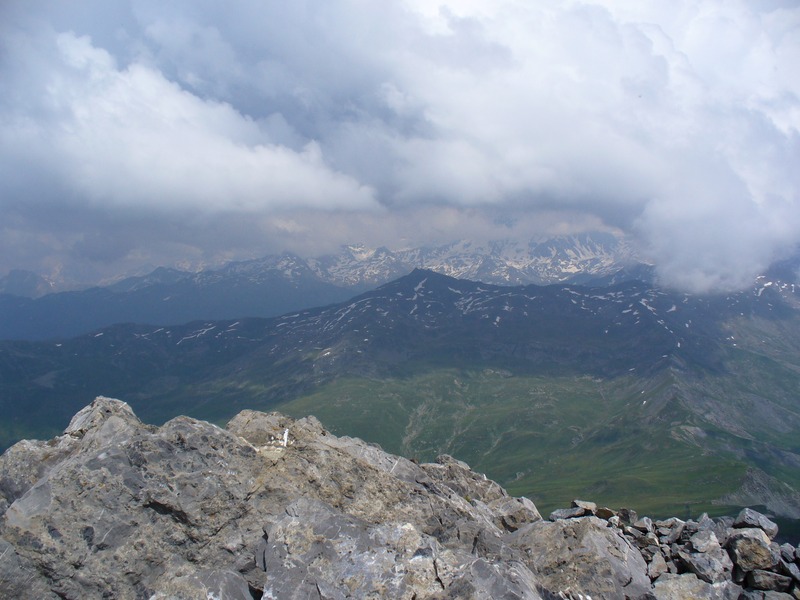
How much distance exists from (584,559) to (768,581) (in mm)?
9664

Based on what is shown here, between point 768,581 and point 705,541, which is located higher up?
point 705,541

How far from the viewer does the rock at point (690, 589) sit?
81.0ft

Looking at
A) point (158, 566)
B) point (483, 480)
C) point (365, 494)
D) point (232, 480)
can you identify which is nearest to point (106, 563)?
point (158, 566)

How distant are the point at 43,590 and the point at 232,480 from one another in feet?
26.7

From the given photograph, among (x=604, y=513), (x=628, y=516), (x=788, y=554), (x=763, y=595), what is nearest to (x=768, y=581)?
(x=763, y=595)

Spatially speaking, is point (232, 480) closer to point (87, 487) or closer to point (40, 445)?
point (87, 487)

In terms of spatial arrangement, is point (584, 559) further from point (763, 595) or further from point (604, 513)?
point (604, 513)

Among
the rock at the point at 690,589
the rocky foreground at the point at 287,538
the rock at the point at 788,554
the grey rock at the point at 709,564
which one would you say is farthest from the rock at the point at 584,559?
the rock at the point at 788,554

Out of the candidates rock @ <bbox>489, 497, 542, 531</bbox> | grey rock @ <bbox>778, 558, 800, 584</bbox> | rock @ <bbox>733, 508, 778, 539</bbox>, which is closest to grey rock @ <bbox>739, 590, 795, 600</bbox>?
grey rock @ <bbox>778, 558, 800, 584</bbox>

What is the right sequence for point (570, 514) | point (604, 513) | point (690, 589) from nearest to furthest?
1. point (690, 589)
2. point (604, 513)
3. point (570, 514)

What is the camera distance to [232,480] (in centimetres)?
2562

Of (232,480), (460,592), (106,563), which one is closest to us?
A: (460,592)

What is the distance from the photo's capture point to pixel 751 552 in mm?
27656

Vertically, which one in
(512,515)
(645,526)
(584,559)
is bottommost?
(645,526)
